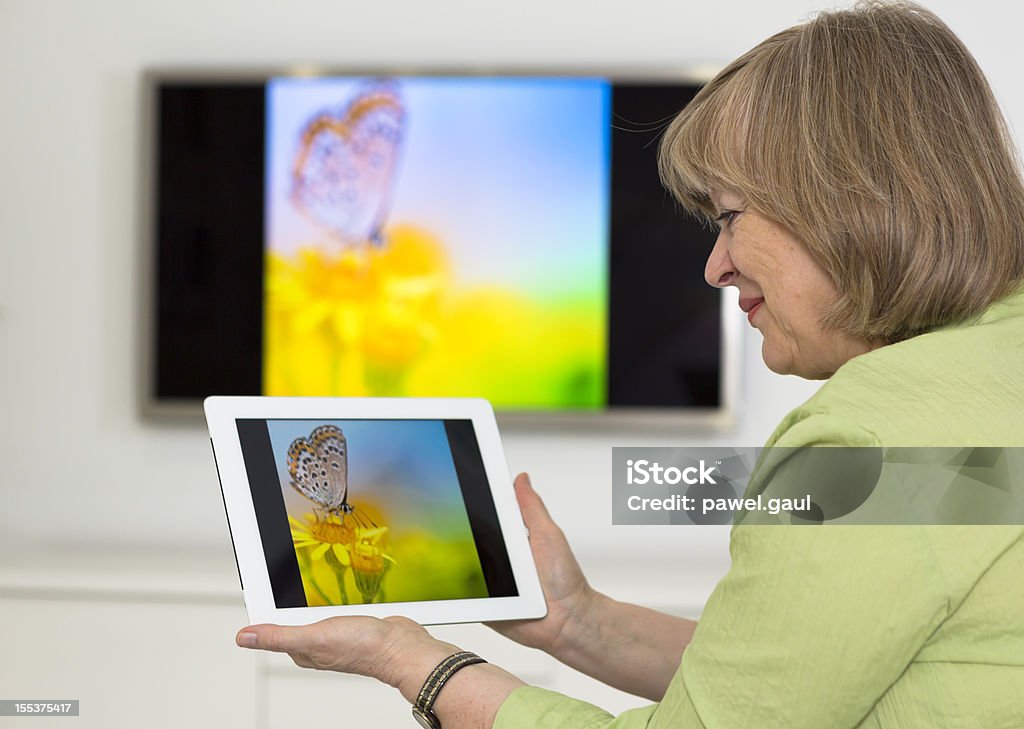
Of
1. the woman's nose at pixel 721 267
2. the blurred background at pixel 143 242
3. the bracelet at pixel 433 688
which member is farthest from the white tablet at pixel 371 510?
the blurred background at pixel 143 242

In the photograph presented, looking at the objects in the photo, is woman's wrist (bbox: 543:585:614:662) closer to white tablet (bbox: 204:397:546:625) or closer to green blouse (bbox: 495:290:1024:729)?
white tablet (bbox: 204:397:546:625)

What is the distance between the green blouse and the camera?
0.66m

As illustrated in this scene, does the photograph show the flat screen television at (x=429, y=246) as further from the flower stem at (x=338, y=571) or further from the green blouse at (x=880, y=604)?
the green blouse at (x=880, y=604)

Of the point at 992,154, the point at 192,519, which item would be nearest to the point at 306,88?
the point at 192,519

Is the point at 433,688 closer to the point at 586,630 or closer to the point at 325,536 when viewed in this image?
the point at 325,536

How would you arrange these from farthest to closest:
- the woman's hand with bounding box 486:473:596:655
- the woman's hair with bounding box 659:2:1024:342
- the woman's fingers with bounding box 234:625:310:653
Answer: the woman's hand with bounding box 486:473:596:655
the woman's fingers with bounding box 234:625:310:653
the woman's hair with bounding box 659:2:1024:342

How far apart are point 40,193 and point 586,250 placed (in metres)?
1.25

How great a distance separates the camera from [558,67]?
228 cm

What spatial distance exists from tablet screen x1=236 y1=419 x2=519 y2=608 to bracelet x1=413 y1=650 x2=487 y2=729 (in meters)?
0.14

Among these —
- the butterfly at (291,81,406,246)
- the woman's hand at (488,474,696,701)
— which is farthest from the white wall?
the woman's hand at (488,474,696,701)

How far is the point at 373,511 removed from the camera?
1.12 m

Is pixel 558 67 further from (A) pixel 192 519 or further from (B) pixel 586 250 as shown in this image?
(A) pixel 192 519

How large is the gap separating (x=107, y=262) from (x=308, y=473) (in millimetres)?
1526

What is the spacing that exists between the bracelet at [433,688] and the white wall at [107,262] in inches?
54.7
